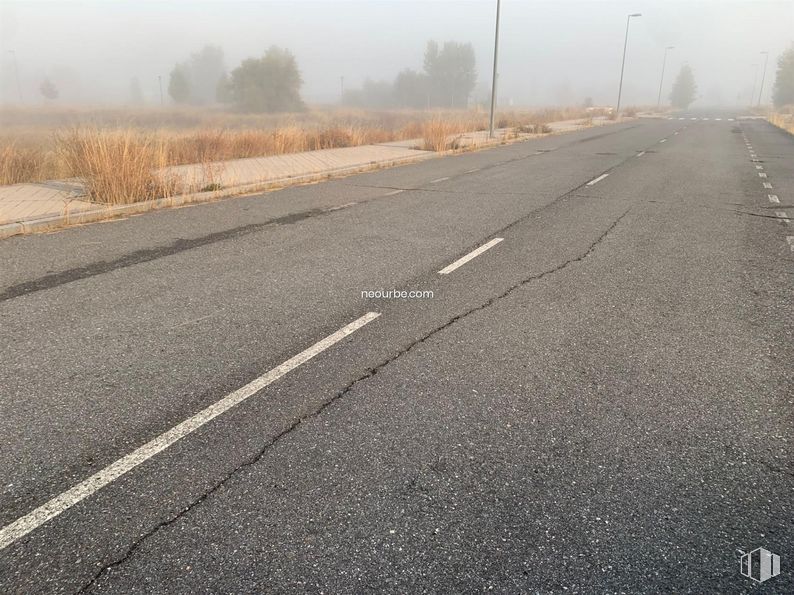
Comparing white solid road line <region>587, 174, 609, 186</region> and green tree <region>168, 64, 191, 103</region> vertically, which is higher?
green tree <region>168, 64, 191, 103</region>

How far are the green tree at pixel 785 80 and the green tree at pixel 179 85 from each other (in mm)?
125746

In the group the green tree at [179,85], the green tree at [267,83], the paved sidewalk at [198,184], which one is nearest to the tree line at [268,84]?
the green tree at [267,83]

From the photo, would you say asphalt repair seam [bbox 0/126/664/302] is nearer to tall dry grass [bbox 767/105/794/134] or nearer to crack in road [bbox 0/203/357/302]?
crack in road [bbox 0/203/357/302]

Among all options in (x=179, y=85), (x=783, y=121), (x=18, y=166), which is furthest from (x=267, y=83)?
(x=18, y=166)

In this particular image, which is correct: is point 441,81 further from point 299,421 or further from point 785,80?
point 299,421

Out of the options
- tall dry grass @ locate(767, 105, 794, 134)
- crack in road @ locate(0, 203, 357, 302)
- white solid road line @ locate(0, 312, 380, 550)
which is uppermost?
tall dry grass @ locate(767, 105, 794, 134)

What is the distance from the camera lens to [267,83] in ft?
296

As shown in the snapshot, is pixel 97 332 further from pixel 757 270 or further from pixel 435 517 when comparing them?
pixel 757 270

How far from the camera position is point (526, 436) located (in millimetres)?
3053

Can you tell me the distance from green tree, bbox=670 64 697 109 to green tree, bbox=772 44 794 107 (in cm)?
4272

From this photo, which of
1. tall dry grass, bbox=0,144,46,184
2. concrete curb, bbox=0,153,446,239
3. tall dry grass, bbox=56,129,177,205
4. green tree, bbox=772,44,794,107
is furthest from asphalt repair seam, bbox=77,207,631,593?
green tree, bbox=772,44,794,107

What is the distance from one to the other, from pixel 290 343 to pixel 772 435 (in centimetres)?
326

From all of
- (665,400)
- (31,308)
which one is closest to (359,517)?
(665,400)

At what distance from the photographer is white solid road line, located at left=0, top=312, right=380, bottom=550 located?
94.2 inches
